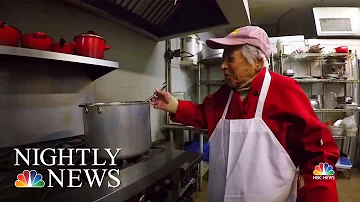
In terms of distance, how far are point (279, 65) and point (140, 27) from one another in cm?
234

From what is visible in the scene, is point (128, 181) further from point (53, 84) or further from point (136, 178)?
point (53, 84)

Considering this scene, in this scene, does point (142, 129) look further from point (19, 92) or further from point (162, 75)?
point (162, 75)

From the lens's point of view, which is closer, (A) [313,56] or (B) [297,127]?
(B) [297,127]

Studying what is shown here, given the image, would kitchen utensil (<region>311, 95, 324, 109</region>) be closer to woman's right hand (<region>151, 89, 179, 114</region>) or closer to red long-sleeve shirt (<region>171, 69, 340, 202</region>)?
red long-sleeve shirt (<region>171, 69, 340, 202</region>)

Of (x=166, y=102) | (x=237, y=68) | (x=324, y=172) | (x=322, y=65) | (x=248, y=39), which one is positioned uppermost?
(x=322, y=65)

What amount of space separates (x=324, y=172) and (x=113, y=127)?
75 centimetres

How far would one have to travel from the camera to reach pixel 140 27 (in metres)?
1.41

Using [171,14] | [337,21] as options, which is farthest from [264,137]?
[337,21]

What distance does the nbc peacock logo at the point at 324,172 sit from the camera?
694mm

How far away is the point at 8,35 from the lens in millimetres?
615

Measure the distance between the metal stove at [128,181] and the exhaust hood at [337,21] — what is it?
2.95 m

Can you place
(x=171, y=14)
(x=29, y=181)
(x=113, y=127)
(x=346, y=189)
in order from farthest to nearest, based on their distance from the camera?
(x=346, y=189) < (x=171, y=14) < (x=113, y=127) < (x=29, y=181)

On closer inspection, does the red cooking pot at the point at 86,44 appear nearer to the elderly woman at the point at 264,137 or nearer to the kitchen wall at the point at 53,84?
the kitchen wall at the point at 53,84

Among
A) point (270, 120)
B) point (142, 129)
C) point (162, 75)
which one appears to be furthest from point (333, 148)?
point (162, 75)
